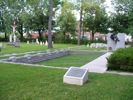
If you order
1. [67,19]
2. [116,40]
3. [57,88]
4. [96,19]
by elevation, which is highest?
[67,19]

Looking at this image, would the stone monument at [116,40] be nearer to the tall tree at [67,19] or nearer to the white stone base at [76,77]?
the white stone base at [76,77]

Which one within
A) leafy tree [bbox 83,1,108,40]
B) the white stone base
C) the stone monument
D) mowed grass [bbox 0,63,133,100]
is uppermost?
leafy tree [bbox 83,1,108,40]

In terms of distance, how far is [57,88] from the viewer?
487 cm

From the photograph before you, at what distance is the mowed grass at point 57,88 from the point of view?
14.5 feet

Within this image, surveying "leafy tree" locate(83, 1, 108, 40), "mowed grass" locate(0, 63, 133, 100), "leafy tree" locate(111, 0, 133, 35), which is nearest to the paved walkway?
"mowed grass" locate(0, 63, 133, 100)

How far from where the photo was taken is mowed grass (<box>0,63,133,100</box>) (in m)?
4.42

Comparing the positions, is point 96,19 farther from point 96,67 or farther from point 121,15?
point 96,67

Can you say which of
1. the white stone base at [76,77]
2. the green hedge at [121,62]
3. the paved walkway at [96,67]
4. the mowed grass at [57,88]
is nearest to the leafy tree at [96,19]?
the paved walkway at [96,67]

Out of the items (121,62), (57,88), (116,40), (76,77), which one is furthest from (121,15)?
(57,88)

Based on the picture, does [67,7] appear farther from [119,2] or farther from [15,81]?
[15,81]

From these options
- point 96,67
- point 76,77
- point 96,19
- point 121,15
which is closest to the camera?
point 76,77

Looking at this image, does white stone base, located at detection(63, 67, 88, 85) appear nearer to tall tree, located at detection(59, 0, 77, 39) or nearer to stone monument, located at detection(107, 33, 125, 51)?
stone monument, located at detection(107, 33, 125, 51)

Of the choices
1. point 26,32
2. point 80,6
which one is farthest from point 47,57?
point 26,32

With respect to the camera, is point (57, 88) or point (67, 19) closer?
point (57, 88)
